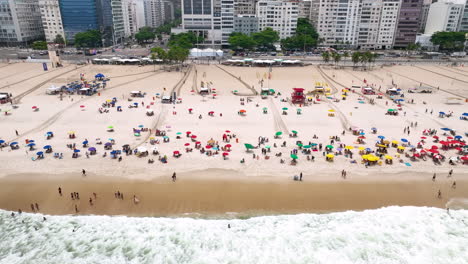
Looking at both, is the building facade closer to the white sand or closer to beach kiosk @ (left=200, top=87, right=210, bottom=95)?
the white sand

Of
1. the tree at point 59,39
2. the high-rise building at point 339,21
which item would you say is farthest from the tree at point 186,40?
the high-rise building at point 339,21

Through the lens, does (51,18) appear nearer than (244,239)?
No

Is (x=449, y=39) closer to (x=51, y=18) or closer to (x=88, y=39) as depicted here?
(x=88, y=39)

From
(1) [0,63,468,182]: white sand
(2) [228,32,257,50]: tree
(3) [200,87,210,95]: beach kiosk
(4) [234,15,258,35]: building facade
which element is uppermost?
(4) [234,15,258,35]: building facade

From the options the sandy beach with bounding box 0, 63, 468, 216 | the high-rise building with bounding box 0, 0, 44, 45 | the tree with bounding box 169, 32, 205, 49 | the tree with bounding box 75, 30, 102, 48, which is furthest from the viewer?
the high-rise building with bounding box 0, 0, 44, 45

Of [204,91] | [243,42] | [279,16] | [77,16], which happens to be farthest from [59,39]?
[204,91]

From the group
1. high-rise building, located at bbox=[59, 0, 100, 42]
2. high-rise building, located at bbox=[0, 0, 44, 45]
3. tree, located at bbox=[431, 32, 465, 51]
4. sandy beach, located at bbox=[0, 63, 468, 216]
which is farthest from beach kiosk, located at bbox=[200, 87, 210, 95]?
high-rise building, located at bbox=[0, 0, 44, 45]

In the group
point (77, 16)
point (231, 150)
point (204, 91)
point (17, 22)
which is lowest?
point (231, 150)
